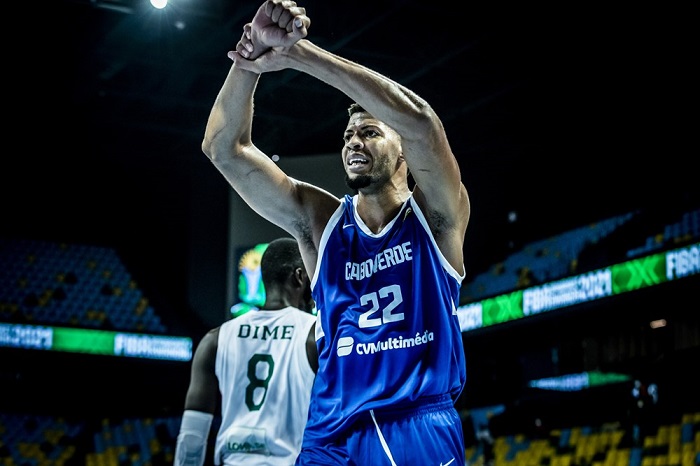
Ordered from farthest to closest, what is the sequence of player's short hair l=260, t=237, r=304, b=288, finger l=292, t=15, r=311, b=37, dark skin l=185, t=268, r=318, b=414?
player's short hair l=260, t=237, r=304, b=288
dark skin l=185, t=268, r=318, b=414
finger l=292, t=15, r=311, b=37

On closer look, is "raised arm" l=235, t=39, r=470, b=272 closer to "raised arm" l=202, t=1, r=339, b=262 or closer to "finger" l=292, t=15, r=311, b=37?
"finger" l=292, t=15, r=311, b=37

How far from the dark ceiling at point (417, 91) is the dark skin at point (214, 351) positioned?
9.82 meters

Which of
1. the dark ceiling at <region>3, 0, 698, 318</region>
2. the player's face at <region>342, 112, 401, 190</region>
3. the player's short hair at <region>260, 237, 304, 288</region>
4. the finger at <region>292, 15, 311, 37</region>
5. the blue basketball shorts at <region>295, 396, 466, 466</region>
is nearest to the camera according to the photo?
the finger at <region>292, 15, 311, 37</region>

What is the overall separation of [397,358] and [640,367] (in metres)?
13.6

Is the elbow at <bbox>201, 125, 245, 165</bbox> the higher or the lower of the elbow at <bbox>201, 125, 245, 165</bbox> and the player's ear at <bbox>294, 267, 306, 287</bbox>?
the higher

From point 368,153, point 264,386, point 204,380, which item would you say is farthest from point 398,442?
point 204,380

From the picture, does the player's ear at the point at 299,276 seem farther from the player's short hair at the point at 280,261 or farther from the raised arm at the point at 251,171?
the raised arm at the point at 251,171

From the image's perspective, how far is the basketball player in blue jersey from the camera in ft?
9.51

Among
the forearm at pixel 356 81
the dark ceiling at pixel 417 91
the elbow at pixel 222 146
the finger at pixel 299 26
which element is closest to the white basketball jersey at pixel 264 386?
the elbow at pixel 222 146

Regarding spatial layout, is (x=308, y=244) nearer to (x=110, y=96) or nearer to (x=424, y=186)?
(x=424, y=186)

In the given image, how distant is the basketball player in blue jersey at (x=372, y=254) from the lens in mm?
2898

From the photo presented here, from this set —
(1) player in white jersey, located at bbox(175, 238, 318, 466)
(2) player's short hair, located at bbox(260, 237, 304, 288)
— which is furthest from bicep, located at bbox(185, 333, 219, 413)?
(2) player's short hair, located at bbox(260, 237, 304, 288)

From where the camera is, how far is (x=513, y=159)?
20.0 meters

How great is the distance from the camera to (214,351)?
4.41 meters
